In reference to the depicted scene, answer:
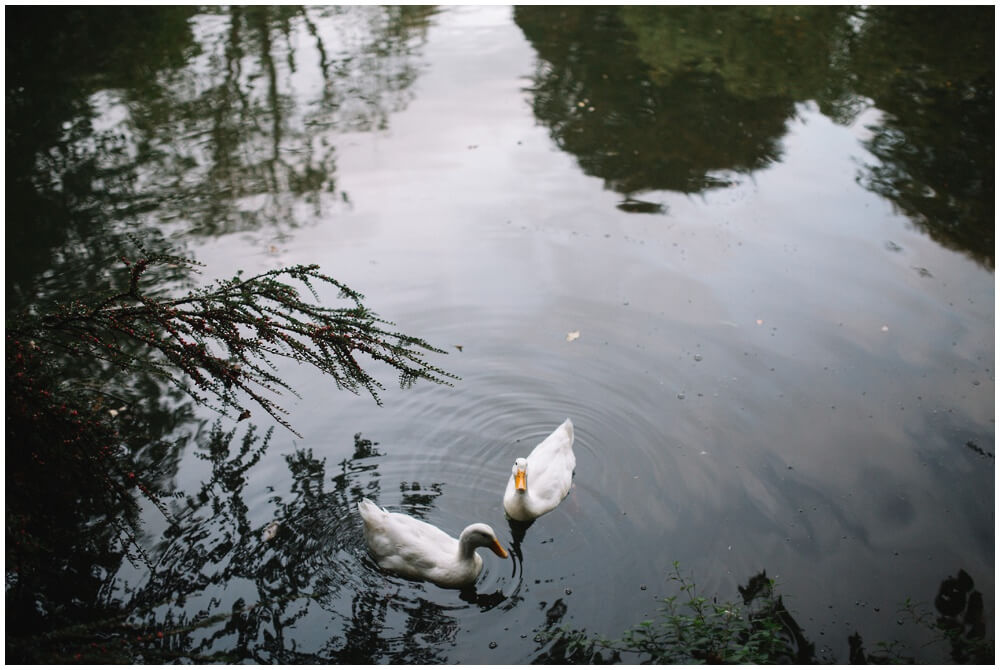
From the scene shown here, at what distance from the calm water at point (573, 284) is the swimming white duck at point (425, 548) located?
6.0 inches

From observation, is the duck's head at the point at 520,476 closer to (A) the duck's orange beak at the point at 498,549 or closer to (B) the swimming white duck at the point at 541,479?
(B) the swimming white duck at the point at 541,479

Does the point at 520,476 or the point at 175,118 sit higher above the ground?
the point at 175,118

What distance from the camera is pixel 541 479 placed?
5.76 meters

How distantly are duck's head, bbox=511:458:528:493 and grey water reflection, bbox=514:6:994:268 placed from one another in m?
4.94

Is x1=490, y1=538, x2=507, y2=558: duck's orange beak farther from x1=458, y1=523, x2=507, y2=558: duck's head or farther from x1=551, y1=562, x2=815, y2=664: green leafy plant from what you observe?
x1=551, y1=562, x2=815, y2=664: green leafy plant

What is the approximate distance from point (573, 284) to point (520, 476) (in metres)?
3.26

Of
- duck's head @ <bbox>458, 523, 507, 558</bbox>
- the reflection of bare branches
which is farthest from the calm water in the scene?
duck's head @ <bbox>458, 523, 507, 558</bbox>

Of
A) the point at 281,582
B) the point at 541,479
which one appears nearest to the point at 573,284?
the point at 541,479

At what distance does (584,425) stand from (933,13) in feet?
43.9

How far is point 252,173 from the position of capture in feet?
35.2

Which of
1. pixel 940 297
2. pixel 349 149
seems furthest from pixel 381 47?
pixel 940 297

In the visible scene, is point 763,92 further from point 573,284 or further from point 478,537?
point 478,537

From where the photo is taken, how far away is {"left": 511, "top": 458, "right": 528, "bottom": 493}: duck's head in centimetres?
555

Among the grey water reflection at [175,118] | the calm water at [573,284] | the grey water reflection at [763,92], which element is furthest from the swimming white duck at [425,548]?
the grey water reflection at [763,92]
